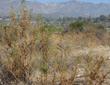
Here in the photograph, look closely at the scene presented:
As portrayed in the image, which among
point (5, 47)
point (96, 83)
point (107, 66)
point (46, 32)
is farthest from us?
point (107, 66)

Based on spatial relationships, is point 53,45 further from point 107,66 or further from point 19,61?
point 107,66

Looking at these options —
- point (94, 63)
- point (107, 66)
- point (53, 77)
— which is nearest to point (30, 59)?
point (53, 77)

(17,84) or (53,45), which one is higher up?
(53,45)

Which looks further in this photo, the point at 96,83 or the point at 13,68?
the point at 13,68

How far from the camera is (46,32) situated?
8.55 metres

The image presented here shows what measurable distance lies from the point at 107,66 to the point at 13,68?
9.86 ft

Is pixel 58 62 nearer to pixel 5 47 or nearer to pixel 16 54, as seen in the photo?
pixel 16 54

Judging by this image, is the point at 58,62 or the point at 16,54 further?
the point at 16,54

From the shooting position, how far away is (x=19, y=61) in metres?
8.85

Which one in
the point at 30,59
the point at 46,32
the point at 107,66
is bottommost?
the point at 107,66

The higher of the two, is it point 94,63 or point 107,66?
point 94,63

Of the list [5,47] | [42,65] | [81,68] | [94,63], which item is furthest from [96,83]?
[5,47]

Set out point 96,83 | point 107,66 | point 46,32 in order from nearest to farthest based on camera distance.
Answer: point 96,83 < point 46,32 < point 107,66

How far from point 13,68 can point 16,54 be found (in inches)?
12.0
